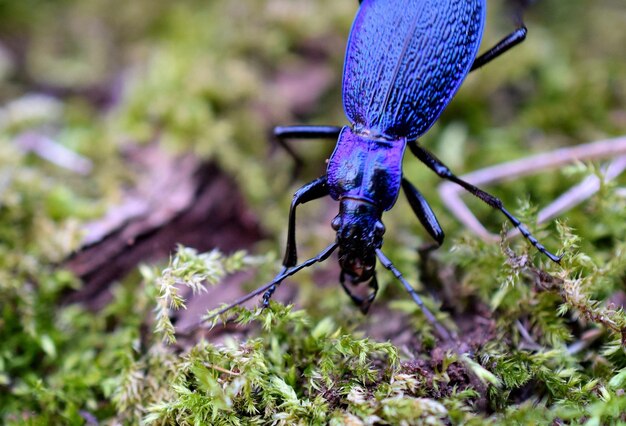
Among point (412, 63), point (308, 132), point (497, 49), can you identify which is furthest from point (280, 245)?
point (497, 49)

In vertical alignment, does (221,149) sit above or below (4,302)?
above

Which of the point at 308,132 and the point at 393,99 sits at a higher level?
the point at 393,99

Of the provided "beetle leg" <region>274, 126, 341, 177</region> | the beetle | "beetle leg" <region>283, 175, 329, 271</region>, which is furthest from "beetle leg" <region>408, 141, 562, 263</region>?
"beetle leg" <region>283, 175, 329, 271</region>

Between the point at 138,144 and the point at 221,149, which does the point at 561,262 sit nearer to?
the point at 221,149

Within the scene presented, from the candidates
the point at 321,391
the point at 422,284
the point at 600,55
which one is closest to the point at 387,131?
the point at 422,284

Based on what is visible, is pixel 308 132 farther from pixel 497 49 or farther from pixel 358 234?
pixel 497 49

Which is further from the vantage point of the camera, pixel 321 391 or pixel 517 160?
pixel 517 160
